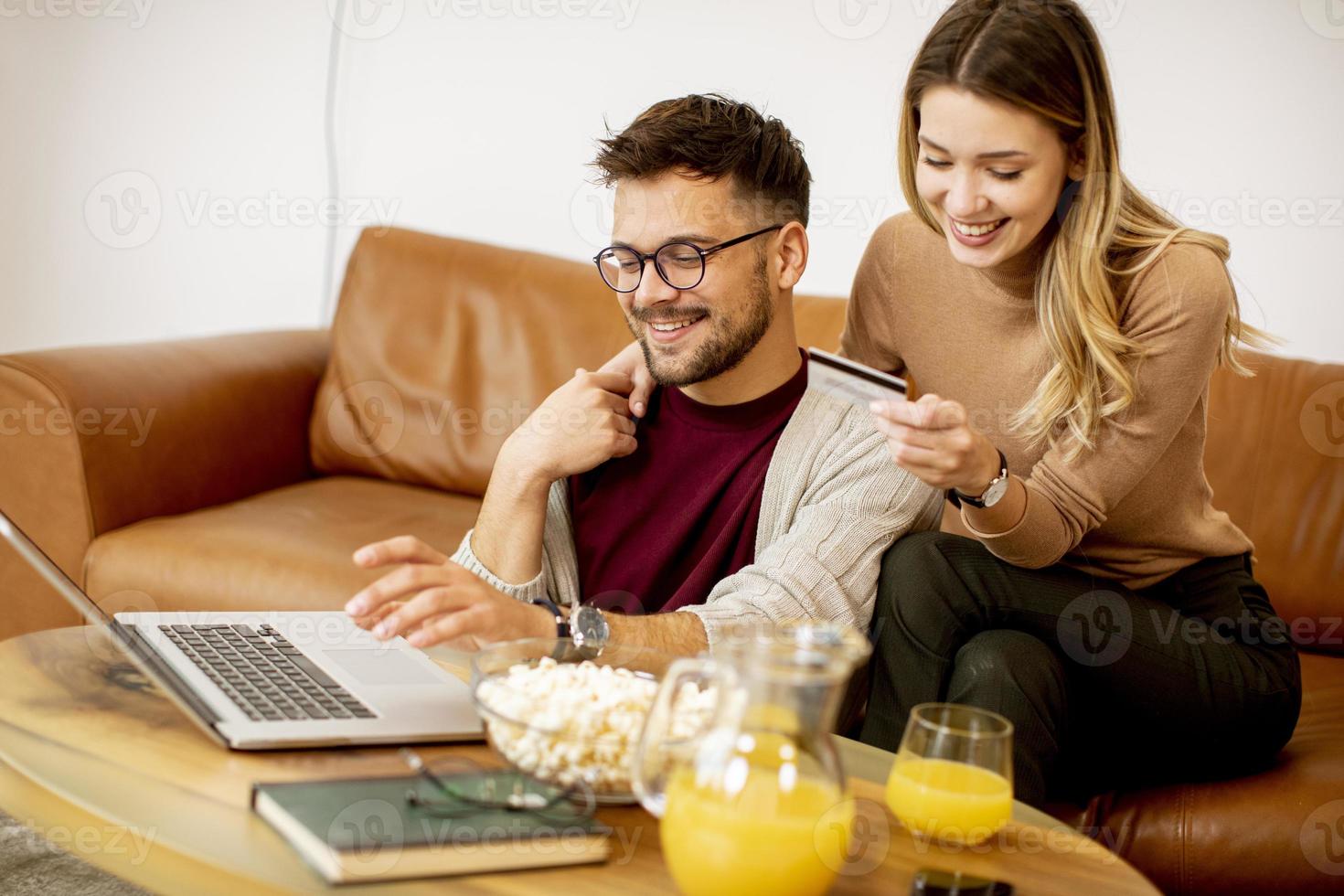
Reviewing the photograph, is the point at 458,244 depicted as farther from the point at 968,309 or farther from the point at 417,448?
the point at 968,309

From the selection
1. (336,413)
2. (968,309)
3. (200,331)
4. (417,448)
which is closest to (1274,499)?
(968,309)

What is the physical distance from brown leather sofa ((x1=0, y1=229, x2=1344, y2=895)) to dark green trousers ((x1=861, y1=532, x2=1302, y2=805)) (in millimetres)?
53

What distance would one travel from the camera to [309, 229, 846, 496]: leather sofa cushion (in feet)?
8.00

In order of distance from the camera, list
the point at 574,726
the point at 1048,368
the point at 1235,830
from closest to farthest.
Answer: the point at 574,726 → the point at 1235,830 → the point at 1048,368

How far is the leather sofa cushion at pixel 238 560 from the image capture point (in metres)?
2.03

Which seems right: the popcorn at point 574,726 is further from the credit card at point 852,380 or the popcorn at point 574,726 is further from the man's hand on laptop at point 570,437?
the man's hand on laptop at point 570,437

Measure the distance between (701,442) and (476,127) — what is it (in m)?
1.51

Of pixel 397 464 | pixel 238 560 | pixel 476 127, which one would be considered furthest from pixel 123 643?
pixel 476 127

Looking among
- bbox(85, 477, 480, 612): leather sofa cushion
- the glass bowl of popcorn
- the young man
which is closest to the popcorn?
the glass bowl of popcorn

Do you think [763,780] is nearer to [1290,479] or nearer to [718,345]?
[718,345]

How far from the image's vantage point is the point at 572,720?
3.10 feet

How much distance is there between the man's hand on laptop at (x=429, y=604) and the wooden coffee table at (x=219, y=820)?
0.13 meters

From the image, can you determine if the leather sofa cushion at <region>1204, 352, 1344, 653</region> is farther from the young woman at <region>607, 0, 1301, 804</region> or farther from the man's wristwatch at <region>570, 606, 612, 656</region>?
the man's wristwatch at <region>570, 606, 612, 656</region>

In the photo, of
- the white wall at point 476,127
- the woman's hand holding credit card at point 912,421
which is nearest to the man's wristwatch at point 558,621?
the woman's hand holding credit card at point 912,421
